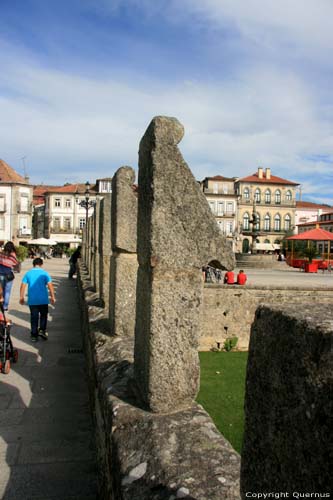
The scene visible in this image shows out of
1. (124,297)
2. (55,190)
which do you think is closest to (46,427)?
(124,297)

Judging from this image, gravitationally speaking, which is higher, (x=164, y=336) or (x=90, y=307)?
(x=164, y=336)

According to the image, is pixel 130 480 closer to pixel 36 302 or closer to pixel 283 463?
pixel 283 463

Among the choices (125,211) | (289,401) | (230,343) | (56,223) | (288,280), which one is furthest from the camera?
(56,223)

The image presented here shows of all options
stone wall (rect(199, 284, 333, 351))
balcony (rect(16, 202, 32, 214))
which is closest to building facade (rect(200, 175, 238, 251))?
balcony (rect(16, 202, 32, 214))

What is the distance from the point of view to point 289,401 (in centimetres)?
90

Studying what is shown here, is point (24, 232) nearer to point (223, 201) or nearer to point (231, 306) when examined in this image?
point (223, 201)

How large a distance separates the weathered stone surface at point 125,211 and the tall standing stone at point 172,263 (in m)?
1.62

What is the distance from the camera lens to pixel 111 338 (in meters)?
3.88

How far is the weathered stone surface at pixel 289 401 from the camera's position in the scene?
0.79 m

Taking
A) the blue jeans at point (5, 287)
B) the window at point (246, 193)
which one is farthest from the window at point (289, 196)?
the blue jeans at point (5, 287)

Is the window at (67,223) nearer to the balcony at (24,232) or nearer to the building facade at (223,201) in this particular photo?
the balcony at (24,232)

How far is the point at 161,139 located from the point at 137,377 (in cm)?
139

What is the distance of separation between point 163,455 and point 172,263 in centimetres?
94

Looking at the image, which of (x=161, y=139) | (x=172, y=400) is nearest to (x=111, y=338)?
(x=172, y=400)
